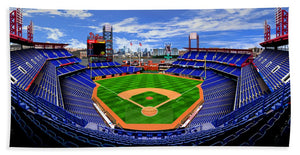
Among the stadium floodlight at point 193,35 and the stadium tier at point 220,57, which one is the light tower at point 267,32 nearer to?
the stadium floodlight at point 193,35

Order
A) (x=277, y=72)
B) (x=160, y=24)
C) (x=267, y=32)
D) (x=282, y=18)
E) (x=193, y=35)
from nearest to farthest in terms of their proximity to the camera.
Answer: (x=282, y=18) < (x=267, y=32) < (x=277, y=72) < (x=160, y=24) < (x=193, y=35)

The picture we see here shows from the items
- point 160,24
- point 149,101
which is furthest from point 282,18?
point 149,101

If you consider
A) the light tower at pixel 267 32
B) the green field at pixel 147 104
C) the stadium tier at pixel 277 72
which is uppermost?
the light tower at pixel 267 32

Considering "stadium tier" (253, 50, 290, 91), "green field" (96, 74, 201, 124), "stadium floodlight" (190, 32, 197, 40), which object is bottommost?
"green field" (96, 74, 201, 124)

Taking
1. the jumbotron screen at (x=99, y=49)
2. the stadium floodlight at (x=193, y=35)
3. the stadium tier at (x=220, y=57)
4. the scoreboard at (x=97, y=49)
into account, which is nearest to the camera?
the stadium floodlight at (x=193, y=35)

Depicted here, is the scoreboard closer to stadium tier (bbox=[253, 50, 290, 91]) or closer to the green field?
the green field

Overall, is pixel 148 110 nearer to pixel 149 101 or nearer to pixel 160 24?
pixel 149 101

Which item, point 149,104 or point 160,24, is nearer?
point 160,24

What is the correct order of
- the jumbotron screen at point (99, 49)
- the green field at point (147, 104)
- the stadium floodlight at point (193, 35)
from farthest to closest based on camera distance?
the jumbotron screen at point (99, 49)
the green field at point (147, 104)
the stadium floodlight at point (193, 35)

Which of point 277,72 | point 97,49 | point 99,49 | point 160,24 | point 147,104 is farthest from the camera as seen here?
point 99,49

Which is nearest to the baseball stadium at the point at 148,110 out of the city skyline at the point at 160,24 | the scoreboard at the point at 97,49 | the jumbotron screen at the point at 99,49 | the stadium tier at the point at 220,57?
the jumbotron screen at the point at 99,49

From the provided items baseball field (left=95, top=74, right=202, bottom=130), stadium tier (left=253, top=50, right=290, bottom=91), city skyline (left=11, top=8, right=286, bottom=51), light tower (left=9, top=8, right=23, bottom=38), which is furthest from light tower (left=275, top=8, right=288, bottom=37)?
light tower (left=9, top=8, right=23, bottom=38)

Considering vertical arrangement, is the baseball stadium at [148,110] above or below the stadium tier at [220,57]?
below
